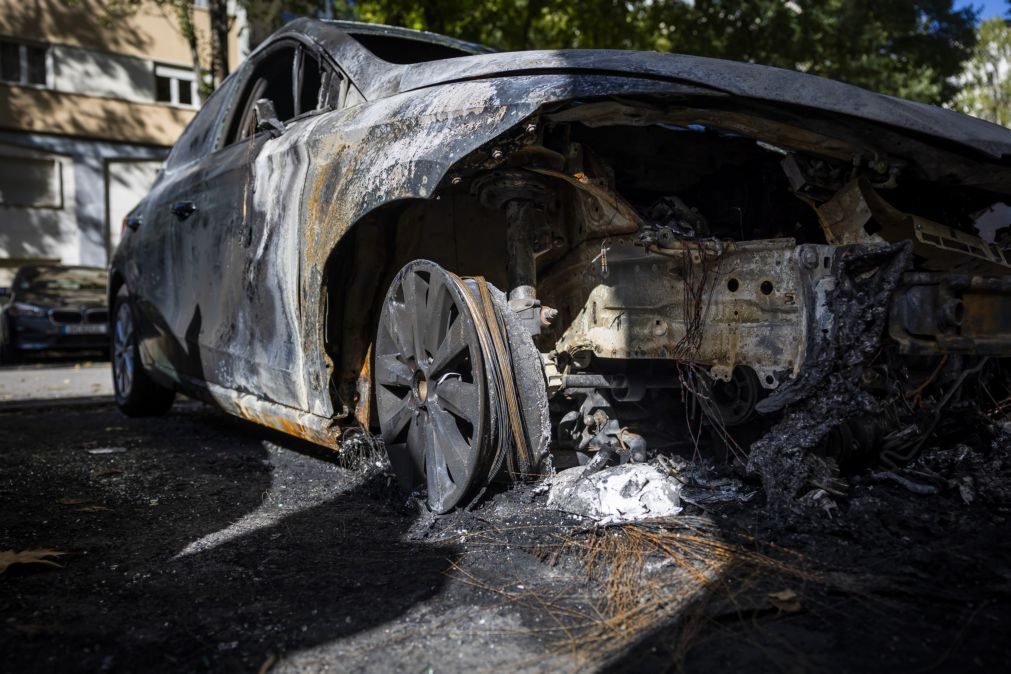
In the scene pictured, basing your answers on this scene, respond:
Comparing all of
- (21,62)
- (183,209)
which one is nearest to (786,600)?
(183,209)

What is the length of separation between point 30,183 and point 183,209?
18713mm

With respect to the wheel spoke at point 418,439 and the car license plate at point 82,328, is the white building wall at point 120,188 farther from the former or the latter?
the wheel spoke at point 418,439

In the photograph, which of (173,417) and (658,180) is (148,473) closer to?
(173,417)

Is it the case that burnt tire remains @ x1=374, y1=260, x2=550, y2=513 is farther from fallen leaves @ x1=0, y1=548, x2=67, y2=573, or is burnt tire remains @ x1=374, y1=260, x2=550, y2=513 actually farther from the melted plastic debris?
Answer: fallen leaves @ x1=0, y1=548, x2=67, y2=573

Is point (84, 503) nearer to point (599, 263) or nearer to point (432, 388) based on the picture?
point (432, 388)

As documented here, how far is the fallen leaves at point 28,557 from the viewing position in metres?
2.48

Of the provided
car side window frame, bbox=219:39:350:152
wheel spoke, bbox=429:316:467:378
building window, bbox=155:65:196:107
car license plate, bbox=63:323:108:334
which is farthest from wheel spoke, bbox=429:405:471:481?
building window, bbox=155:65:196:107

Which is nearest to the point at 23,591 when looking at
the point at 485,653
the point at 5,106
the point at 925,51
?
the point at 485,653

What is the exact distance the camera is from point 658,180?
3229 mm

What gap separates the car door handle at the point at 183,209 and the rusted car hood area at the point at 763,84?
81.1 inches

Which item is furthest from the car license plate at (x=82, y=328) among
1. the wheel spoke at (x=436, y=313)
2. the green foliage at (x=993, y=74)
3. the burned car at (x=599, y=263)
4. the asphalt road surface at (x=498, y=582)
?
the green foliage at (x=993, y=74)

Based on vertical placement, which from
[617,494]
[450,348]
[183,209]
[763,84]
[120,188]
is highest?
[120,188]

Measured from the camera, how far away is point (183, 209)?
169 inches

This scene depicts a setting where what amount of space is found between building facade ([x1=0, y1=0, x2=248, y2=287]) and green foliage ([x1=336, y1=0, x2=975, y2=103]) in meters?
9.37
